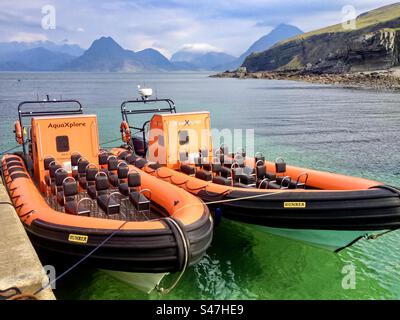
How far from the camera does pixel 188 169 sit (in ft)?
29.9

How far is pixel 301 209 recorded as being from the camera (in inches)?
258

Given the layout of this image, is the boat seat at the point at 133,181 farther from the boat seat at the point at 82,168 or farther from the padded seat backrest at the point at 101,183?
the boat seat at the point at 82,168

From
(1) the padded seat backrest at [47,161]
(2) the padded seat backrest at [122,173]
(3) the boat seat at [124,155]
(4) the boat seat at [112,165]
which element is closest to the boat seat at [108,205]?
(2) the padded seat backrest at [122,173]

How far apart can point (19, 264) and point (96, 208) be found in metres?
3.08

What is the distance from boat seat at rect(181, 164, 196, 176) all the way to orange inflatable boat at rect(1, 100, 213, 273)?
5.05 feet

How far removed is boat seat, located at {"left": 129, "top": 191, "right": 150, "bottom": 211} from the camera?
6828 millimetres

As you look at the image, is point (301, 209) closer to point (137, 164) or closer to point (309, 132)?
point (137, 164)

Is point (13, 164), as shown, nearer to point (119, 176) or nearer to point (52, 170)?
point (52, 170)

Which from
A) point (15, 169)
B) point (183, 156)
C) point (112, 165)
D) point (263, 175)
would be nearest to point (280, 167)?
point (263, 175)

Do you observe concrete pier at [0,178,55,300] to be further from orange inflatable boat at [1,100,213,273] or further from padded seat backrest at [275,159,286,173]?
padded seat backrest at [275,159,286,173]

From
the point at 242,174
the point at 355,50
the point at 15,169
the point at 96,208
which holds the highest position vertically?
the point at 355,50

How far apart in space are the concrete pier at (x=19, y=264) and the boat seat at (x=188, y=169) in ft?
14.3

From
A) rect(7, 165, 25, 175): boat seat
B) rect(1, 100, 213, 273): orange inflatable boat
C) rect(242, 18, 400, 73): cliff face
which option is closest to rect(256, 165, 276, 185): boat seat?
rect(1, 100, 213, 273): orange inflatable boat

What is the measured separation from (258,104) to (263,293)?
34.5m
